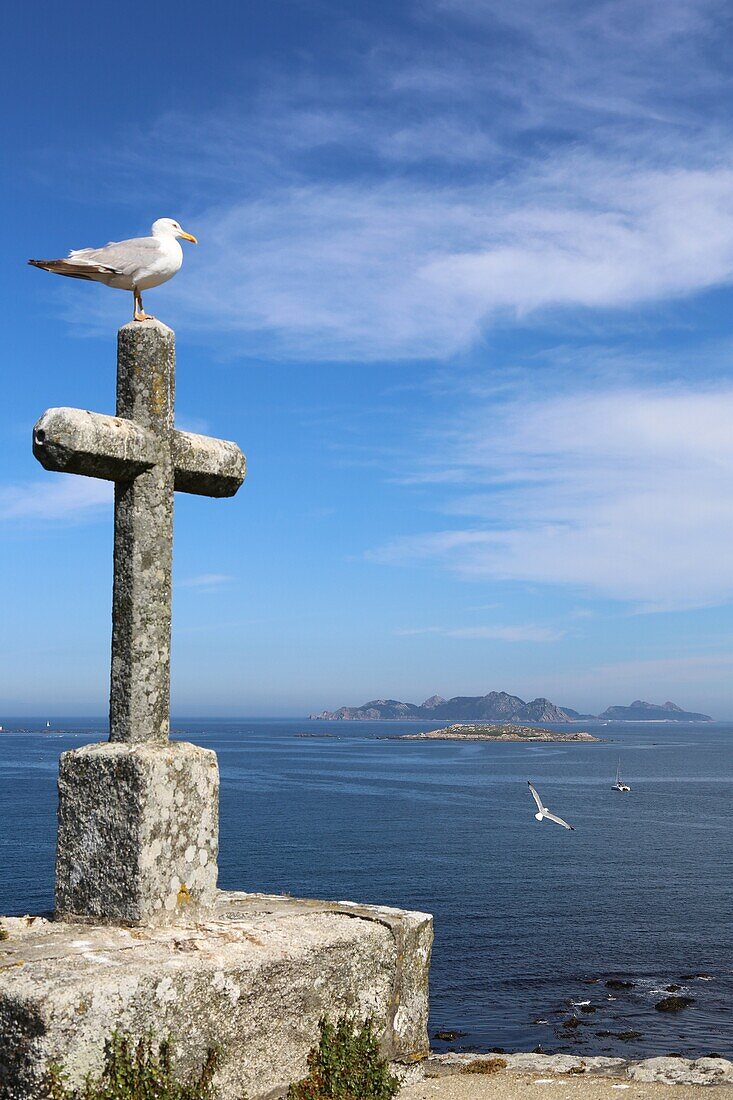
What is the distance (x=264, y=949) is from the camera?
5461 mm

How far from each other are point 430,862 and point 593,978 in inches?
756

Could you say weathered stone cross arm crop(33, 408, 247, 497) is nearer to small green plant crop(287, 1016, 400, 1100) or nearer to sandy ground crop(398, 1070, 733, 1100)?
small green plant crop(287, 1016, 400, 1100)

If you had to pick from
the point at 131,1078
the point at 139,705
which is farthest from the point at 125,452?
the point at 131,1078

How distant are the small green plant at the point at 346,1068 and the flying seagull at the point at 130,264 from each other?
14.9ft

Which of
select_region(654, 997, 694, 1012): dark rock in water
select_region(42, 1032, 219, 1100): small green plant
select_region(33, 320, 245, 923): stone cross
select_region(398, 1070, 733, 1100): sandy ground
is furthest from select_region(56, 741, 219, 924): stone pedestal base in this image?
select_region(654, 997, 694, 1012): dark rock in water

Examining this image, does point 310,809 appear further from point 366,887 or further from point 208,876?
point 208,876

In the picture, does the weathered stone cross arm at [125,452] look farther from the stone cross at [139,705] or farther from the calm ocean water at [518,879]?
the calm ocean water at [518,879]

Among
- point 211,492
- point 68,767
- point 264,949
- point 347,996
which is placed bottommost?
point 347,996

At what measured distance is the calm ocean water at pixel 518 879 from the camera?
28016 mm

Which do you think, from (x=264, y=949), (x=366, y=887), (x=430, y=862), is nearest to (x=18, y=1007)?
(x=264, y=949)

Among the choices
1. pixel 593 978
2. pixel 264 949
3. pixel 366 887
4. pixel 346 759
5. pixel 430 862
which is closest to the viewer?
pixel 264 949

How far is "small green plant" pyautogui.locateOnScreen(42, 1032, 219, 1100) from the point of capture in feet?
14.7

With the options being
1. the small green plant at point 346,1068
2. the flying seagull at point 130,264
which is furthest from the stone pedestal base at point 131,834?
the flying seagull at point 130,264

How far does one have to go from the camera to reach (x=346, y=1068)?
5.73 meters
